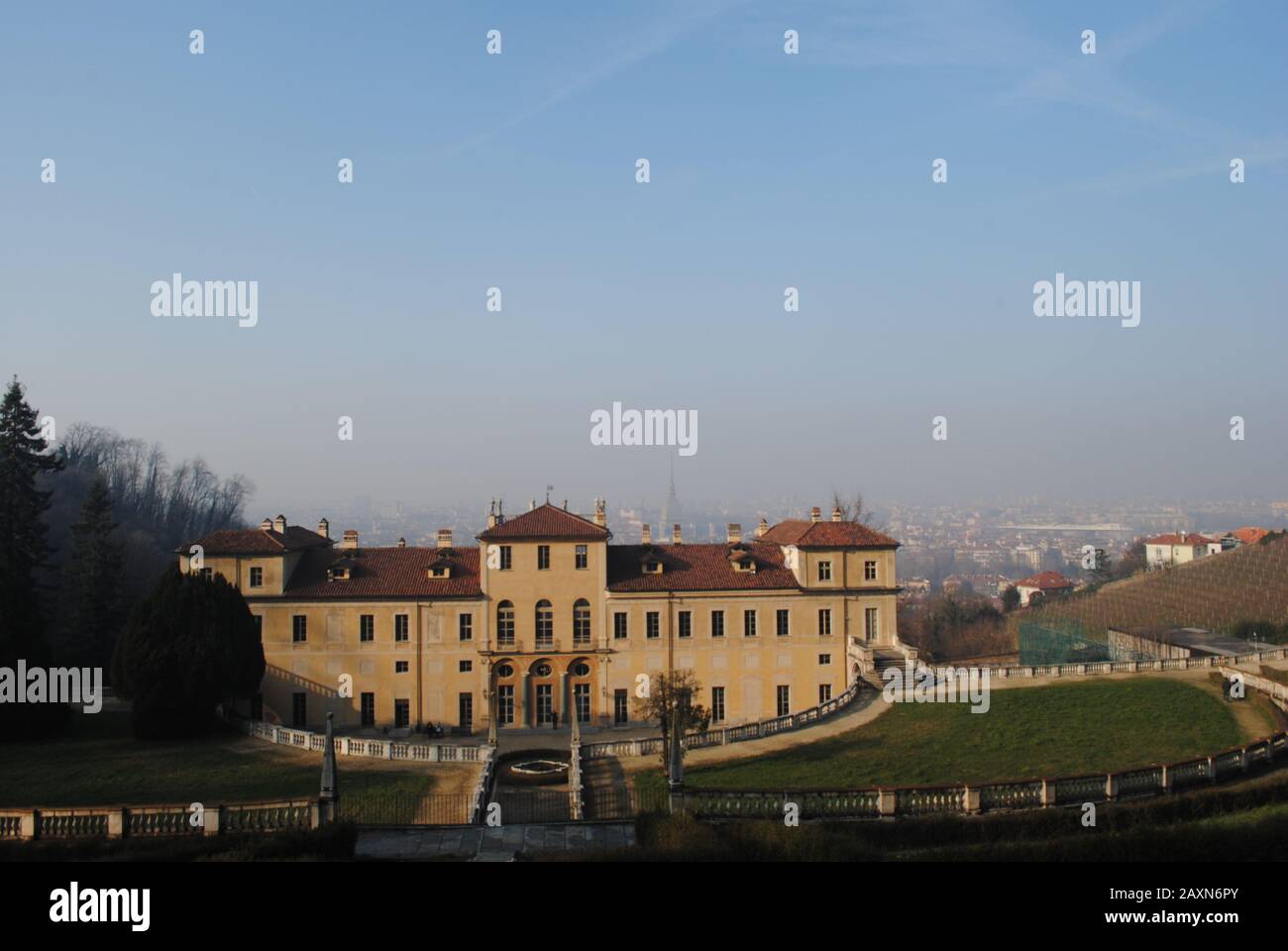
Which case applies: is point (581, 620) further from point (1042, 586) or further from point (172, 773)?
point (1042, 586)

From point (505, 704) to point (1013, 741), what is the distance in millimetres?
21373

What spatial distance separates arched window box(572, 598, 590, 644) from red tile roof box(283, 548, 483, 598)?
4133mm

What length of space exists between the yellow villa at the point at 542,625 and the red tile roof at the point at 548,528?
0.22 ft

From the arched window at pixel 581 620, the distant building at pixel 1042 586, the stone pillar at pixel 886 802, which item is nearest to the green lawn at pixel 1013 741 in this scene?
the stone pillar at pixel 886 802

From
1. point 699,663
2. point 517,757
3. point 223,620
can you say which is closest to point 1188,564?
point 699,663

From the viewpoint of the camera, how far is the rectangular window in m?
40.8

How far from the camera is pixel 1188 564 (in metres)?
84.8

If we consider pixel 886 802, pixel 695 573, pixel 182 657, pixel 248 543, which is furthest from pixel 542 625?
pixel 886 802

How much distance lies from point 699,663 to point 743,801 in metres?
22.9

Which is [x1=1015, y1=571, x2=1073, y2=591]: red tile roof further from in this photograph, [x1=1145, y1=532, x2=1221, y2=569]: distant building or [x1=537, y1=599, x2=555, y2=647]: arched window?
[x1=537, y1=599, x2=555, y2=647]: arched window

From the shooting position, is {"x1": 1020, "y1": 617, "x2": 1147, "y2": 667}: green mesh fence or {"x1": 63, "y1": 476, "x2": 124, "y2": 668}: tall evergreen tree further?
{"x1": 1020, "y1": 617, "x2": 1147, "y2": 667}: green mesh fence

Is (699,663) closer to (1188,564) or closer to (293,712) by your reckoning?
(293,712)

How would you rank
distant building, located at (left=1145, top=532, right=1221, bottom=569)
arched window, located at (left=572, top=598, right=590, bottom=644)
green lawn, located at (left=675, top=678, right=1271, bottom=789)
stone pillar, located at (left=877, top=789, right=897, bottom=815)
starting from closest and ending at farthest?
stone pillar, located at (left=877, top=789, right=897, bottom=815) → green lawn, located at (left=675, top=678, right=1271, bottom=789) → arched window, located at (left=572, top=598, right=590, bottom=644) → distant building, located at (left=1145, top=532, right=1221, bottom=569)

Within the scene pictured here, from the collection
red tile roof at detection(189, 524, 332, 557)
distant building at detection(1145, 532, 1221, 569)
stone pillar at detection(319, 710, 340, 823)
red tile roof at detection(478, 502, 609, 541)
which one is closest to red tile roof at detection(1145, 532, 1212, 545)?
distant building at detection(1145, 532, 1221, 569)
